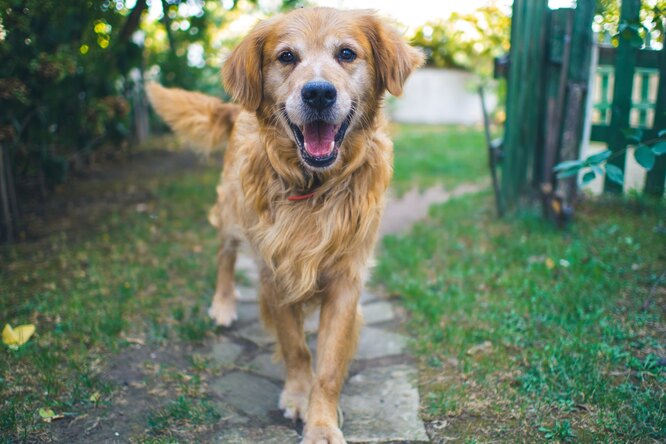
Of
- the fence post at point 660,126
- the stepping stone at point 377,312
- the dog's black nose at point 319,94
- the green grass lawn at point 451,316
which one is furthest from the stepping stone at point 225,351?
the fence post at point 660,126

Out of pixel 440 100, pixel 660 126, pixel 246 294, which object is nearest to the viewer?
pixel 660 126

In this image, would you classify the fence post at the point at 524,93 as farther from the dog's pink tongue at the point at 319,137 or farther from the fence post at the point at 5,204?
the fence post at the point at 5,204

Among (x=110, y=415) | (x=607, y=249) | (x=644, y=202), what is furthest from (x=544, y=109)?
(x=110, y=415)

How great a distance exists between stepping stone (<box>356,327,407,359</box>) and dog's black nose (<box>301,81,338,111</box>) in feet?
4.69

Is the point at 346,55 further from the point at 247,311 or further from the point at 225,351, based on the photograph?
the point at 247,311

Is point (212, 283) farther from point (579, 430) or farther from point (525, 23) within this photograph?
point (525, 23)

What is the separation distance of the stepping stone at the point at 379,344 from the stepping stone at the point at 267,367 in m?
0.43

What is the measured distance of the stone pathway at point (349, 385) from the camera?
2383 millimetres

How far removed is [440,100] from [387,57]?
13.1 m

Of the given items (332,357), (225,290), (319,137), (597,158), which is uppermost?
(319,137)

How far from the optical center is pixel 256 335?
338cm

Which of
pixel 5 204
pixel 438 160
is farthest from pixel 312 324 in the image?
pixel 438 160

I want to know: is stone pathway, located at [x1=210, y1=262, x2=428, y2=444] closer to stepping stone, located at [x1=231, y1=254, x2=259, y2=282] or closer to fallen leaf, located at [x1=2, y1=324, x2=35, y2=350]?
stepping stone, located at [x1=231, y1=254, x2=259, y2=282]

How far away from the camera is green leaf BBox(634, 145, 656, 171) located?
2596mm
